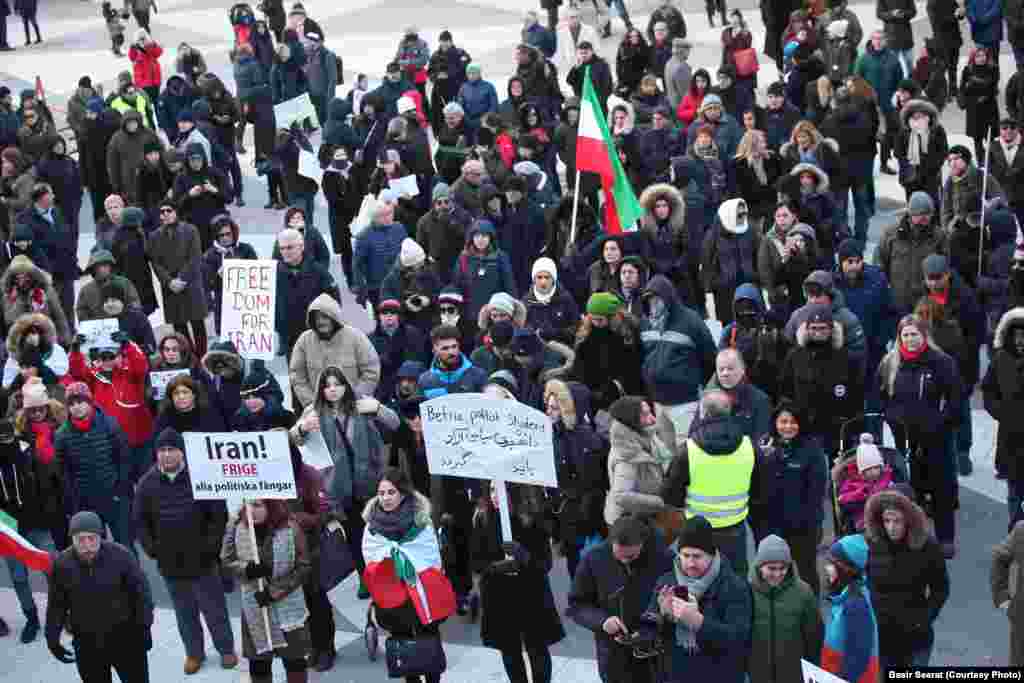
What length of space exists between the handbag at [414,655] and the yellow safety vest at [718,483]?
1.64m

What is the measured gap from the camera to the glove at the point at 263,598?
11547 millimetres

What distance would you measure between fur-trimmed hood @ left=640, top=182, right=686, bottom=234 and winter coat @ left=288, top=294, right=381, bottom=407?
2.91 metres

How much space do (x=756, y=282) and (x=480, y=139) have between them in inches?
201

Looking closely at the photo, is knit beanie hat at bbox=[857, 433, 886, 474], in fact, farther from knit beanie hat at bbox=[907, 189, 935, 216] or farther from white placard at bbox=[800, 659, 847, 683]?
knit beanie hat at bbox=[907, 189, 935, 216]

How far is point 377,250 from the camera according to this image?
16.9 m

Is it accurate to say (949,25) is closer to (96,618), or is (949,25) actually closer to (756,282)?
(756,282)

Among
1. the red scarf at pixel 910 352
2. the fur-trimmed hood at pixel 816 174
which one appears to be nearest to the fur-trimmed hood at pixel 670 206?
the fur-trimmed hood at pixel 816 174

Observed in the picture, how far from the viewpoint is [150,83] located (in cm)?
2714

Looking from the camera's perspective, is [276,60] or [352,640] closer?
[352,640]

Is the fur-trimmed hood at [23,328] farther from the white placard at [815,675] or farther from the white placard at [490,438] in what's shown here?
the white placard at [815,675]

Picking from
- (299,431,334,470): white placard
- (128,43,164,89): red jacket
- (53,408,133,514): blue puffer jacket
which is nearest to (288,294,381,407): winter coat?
(299,431,334,470): white placard

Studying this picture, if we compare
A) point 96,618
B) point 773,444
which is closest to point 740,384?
point 773,444

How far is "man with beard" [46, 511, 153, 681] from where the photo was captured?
1148 cm

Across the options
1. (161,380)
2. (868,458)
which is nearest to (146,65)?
(161,380)
